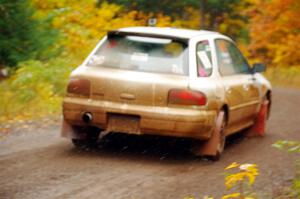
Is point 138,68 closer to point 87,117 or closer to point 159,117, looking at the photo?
point 159,117

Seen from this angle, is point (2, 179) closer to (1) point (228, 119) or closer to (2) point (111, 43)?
(2) point (111, 43)

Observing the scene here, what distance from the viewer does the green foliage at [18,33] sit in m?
15.6

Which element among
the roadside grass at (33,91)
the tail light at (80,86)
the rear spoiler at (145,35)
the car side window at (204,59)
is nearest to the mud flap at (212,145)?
the car side window at (204,59)

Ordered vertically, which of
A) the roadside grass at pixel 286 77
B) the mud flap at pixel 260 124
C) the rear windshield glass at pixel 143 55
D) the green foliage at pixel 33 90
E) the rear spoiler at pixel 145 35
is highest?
the rear spoiler at pixel 145 35

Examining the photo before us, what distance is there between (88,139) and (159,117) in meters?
1.40

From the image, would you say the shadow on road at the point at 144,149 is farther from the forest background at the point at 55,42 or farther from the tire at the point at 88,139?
the forest background at the point at 55,42

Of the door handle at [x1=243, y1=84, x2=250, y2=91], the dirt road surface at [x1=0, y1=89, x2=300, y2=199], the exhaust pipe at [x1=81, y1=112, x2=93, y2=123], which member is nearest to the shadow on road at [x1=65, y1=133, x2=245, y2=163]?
the dirt road surface at [x1=0, y1=89, x2=300, y2=199]

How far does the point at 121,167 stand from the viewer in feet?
25.7

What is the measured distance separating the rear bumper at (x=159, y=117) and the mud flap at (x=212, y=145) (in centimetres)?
24

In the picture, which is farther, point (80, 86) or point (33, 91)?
point (33, 91)

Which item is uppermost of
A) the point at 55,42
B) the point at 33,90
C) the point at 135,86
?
the point at 135,86

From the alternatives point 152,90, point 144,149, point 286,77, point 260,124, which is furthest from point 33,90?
point 286,77

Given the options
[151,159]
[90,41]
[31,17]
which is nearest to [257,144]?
[151,159]

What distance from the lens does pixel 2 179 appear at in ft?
22.3
